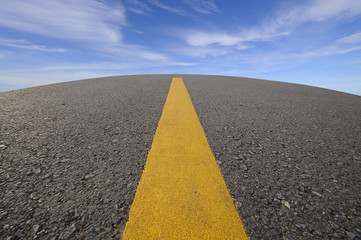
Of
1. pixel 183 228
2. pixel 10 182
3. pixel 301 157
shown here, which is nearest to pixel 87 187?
pixel 10 182

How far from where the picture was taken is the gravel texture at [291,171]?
2.66 ft

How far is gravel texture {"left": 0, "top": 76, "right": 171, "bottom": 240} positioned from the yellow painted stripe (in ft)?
0.29

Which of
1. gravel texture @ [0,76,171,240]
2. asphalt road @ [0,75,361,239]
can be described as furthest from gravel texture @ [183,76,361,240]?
gravel texture @ [0,76,171,240]

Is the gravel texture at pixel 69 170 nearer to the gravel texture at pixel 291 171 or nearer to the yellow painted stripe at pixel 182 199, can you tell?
the yellow painted stripe at pixel 182 199

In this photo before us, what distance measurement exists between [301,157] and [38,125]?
2.66 meters

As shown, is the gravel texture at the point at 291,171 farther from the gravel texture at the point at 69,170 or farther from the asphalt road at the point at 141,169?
the gravel texture at the point at 69,170

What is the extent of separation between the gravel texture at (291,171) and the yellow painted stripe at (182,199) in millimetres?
87

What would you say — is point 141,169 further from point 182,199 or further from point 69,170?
point 69,170

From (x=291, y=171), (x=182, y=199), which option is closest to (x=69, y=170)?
(x=182, y=199)

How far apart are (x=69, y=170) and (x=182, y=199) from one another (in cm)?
83

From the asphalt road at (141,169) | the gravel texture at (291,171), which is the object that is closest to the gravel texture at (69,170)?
the asphalt road at (141,169)

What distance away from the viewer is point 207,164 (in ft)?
4.08

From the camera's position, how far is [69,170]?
1.16 meters

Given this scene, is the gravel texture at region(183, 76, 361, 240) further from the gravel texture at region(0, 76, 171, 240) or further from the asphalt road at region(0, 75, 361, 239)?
the gravel texture at region(0, 76, 171, 240)
